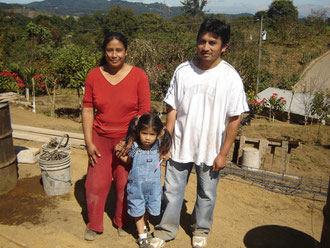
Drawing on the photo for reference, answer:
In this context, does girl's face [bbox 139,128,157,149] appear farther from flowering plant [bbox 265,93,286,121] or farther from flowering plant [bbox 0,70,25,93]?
flowering plant [bbox 0,70,25,93]

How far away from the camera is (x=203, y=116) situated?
93.6 inches

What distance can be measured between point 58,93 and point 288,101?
1182cm

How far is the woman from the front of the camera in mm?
2496

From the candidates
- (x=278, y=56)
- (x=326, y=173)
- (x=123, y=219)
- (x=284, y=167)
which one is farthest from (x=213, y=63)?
(x=278, y=56)

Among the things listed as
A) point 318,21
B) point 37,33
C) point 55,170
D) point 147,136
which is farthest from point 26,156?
point 318,21

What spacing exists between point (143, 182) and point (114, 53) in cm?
112

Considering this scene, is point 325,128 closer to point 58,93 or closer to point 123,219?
point 123,219

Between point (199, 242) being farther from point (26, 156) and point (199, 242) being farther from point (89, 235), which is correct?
point (26, 156)

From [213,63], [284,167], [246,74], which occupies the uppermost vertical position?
[213,63]

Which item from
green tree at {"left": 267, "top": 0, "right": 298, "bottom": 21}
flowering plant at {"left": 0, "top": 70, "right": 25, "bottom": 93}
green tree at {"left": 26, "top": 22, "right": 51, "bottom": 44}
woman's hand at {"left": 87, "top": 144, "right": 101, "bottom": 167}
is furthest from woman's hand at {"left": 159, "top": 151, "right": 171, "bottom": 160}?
green tree at {"left": 267, "top": 0, "right": 298, "bottom": 21}

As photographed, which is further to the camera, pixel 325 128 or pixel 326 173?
pixel 325 128

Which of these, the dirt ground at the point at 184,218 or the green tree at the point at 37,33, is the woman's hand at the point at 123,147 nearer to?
the dirt ground at the point at 184,218

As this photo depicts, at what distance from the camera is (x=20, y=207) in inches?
131

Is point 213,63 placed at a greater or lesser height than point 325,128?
greater
